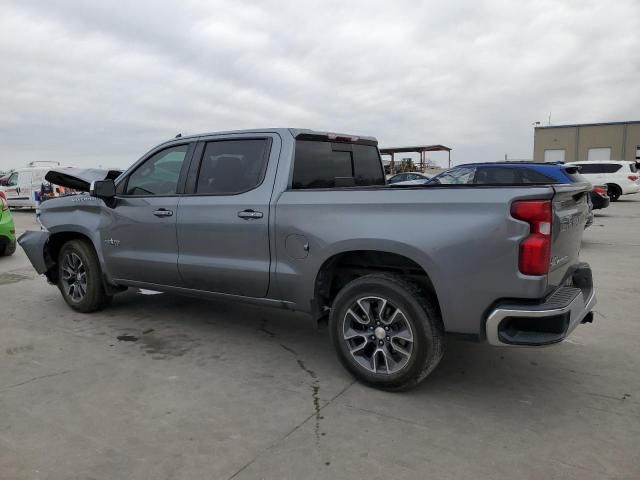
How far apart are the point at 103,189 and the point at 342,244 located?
2.64 metres

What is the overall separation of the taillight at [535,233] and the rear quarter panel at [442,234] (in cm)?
4

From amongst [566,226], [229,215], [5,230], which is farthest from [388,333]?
[5,230]

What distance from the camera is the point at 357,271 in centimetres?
393

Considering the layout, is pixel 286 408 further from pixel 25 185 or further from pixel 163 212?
pixel 25 185

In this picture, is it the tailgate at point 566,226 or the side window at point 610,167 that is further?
the side window at point 610,167

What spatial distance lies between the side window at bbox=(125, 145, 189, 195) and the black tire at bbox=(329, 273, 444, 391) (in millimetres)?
2117

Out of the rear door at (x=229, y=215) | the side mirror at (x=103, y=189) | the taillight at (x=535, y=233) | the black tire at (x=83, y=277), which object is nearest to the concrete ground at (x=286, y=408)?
the black tire at (x=83, y=277)

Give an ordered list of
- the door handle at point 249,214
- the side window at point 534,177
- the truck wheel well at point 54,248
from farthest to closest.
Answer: the side window at point 534,177, the truck wheel well at point 54,248, the door handle at point 249,214

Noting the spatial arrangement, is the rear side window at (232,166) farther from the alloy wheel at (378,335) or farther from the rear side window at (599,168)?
the rear side window at (599,168)

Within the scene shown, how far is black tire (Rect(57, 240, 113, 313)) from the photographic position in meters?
5.43

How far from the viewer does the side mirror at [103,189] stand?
194 inches

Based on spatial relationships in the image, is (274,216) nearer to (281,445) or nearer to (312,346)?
(312,346)

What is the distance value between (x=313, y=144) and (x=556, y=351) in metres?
2.74

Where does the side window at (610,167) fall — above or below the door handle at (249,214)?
above
